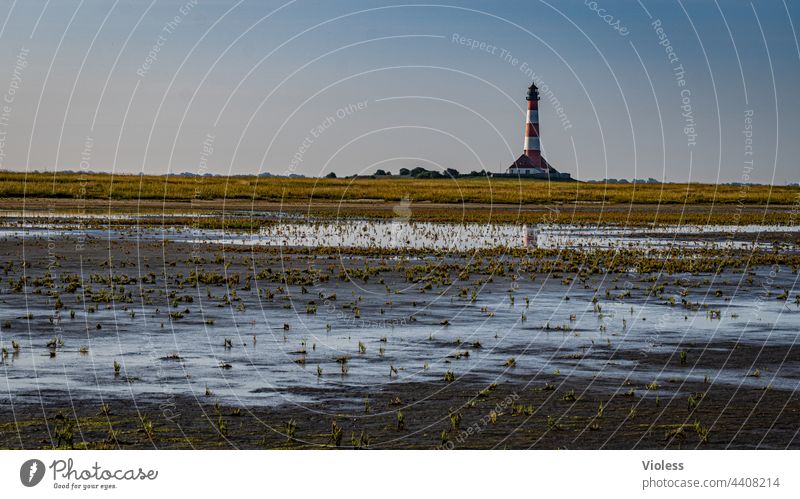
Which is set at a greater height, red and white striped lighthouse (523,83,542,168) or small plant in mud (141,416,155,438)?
red and white striped lighthouse (523,83,542,168)

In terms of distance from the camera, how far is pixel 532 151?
18238 cm

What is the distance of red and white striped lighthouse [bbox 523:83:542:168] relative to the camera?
17288cm

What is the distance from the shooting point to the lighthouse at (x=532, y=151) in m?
174

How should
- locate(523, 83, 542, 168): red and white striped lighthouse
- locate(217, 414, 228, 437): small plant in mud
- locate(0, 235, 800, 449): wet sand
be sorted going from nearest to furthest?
locate(217, 414, 228, 437): small plant in mud → locate(0, 235, 800, 449): wet sand → locate(523, 83, 542, 168): red and white striped lighthouse

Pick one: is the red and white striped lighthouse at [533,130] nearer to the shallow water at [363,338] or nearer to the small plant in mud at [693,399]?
the shallow water at [363,338]

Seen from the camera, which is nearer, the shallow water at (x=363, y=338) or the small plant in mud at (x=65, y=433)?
the small plant in mud at (x=65, y=433)

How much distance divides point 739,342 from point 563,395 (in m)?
8.10

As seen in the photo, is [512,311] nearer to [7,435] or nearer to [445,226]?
[7,435]

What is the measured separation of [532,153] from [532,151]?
0.75 m

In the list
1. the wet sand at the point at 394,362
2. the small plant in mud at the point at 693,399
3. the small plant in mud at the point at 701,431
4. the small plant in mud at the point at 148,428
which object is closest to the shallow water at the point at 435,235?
the wet sand at the point at 394,362

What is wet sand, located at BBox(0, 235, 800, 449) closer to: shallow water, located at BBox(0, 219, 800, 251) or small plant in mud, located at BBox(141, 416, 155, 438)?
small plant in mud, located at BBox(141, 416, 155, 438)

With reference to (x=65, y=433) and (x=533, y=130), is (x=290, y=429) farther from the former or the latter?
(x=533, y=130)

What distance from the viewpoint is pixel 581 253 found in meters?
50.8

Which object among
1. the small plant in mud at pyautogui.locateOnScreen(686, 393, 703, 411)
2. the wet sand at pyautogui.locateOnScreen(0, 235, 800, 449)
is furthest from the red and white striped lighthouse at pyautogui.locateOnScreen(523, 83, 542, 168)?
the small plant in mud at pyautogui.locateOnScreen(686, 393, 703, 411)
